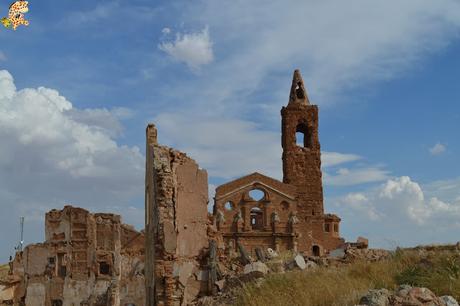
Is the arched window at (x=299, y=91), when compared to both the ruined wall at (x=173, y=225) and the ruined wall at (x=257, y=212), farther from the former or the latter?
the ruined wall at (x=173, y=225)

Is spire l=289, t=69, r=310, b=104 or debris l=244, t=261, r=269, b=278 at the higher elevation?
spire l=289, t=69, r=310, b=104

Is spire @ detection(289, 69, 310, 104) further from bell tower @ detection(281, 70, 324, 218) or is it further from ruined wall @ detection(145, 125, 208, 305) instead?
ruined wall @ detection(145, 125, 208, 305)

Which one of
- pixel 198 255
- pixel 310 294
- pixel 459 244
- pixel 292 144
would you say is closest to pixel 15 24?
pixel 310 294

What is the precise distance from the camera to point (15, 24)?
3.83m

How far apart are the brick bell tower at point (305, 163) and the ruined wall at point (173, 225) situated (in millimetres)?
26819

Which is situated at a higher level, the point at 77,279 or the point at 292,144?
the point at 292,144

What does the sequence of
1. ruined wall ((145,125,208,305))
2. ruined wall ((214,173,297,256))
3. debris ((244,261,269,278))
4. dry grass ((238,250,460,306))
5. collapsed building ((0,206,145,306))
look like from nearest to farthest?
1. dry grass ((238,250,460,306))
2. ruined wall ((145,125,208,305))
3. debris ((244,261,269,278))
4. collapsed building ((0,206,145,306))
5. ruined wall ((214,173,297,256))

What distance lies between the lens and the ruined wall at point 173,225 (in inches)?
428

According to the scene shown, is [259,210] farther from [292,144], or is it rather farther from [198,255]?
[198,255]

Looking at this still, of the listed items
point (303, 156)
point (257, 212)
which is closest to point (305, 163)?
point (303, 156)

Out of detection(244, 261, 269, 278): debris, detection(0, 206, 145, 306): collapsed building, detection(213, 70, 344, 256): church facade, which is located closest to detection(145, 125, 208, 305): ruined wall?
detection(244, 261, 269, 278): debris

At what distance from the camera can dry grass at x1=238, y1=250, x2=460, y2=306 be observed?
23.8 ft

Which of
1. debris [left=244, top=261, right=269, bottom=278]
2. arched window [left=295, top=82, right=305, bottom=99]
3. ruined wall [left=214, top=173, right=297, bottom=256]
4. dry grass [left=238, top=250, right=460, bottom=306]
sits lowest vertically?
dry grass [left=238, top=250, right=460, bottom=306]

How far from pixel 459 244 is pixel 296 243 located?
78.6 ft
